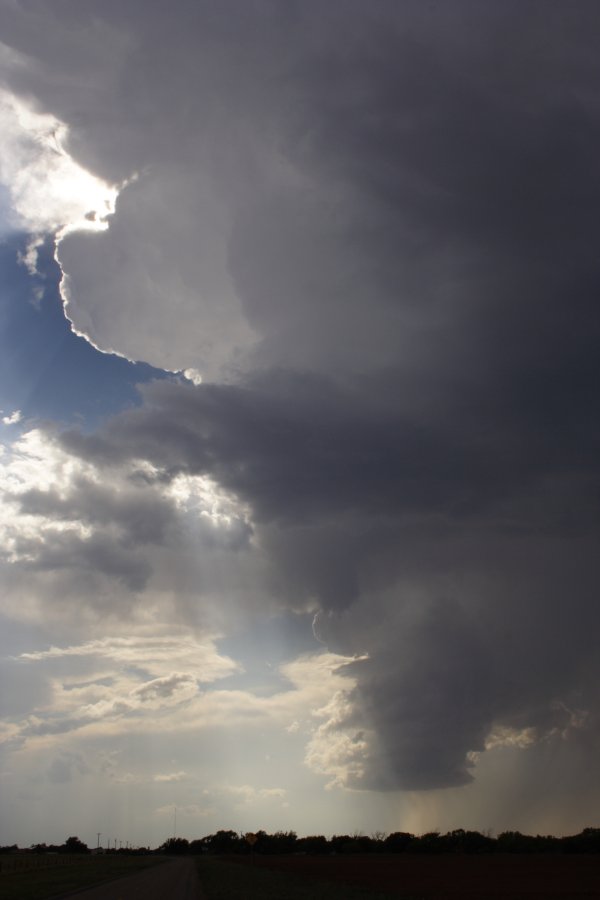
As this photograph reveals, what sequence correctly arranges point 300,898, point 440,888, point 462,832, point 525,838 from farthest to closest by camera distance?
point 462,832
point 525,838
point 440,888
point 300,898

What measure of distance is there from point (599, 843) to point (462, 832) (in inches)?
2033

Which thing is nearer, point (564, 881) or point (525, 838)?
point (564, 881)

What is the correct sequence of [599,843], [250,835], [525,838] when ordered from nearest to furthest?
[250,835] → [599,843] → [525,838]

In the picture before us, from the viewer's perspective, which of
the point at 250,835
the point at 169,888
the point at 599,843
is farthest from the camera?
the point at 599,843

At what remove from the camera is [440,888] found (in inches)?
2482

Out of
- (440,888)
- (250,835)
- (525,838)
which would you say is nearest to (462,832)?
(525,838)

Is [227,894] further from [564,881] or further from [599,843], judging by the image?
[599,843]

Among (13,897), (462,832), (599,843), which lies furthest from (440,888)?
(462,832)

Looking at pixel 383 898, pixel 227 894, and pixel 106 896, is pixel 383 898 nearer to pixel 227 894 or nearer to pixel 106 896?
pixel 227 894

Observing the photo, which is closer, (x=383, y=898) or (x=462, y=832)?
(x=383, y=898)

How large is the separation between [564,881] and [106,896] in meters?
45.7

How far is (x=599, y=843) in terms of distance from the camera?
15112cm

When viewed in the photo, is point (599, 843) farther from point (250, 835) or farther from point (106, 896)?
point (106, 896)

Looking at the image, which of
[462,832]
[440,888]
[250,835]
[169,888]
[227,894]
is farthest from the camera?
[462,832]
